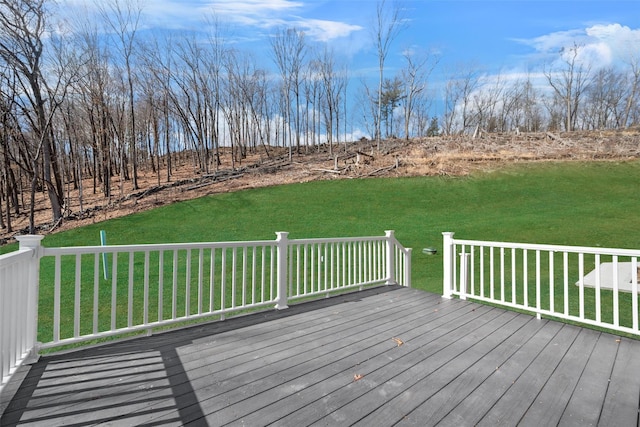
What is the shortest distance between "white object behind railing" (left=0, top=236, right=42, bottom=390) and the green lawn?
219 inches

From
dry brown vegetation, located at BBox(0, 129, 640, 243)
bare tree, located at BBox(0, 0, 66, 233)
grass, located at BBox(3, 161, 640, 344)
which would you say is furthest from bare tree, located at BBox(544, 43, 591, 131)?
bare tree, located at BBox(0, 0, 66, 233)

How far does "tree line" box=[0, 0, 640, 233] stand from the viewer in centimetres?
1186

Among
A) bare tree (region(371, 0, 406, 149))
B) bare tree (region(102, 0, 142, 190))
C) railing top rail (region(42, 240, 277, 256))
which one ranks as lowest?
railing top rail (region(42, 240, 277, 256))

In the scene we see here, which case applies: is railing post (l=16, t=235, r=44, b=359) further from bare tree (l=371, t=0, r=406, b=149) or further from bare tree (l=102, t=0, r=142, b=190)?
bare tree (l=371, t=0, r=406, b=149)

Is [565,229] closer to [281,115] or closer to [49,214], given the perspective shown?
[49,214]

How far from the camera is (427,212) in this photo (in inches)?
450

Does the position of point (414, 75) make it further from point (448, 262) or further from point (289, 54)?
point (448, 262)

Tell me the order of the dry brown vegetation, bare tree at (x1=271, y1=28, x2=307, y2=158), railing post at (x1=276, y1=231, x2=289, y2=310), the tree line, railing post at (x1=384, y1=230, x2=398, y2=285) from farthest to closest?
bare tree at (x1=271, y1=28, x2=307, y2=158)
the dry brown vegetation
the tree line
railing post at (x1=384, y1=230, x2=398, y2=285)
railing post at (x1=276, y1=231, x2=289, y2=310)

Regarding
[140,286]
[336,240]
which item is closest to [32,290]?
[336,240]

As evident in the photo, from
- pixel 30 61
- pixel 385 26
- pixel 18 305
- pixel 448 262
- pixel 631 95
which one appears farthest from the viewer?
pixel 631 95

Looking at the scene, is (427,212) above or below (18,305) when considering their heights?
below

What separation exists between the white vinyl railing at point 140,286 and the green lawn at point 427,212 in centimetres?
198

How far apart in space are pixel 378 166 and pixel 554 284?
452 inches

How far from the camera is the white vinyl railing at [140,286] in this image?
7.09 feet
